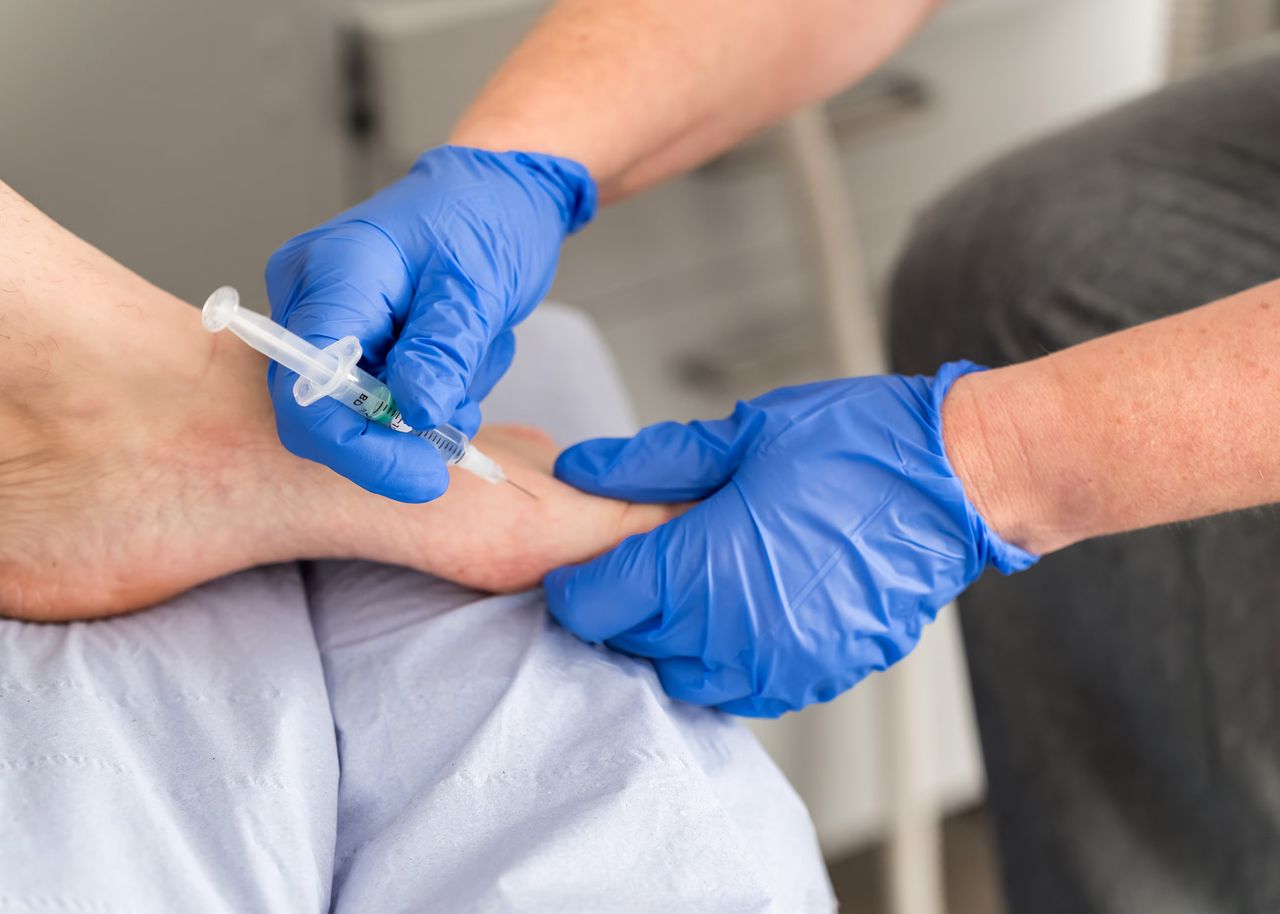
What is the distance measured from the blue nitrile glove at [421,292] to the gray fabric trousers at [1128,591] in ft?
1.53

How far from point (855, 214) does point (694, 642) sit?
1.22 meters

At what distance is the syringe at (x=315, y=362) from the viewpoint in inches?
23.5

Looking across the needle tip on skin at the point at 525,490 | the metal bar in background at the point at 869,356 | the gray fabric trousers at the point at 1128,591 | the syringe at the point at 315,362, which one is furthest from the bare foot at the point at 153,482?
the metal bar in background at the point at 869,356

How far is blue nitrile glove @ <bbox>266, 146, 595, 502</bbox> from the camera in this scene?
690 mm

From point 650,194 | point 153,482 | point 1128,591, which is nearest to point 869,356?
point 650,194

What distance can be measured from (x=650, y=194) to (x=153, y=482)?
909mm

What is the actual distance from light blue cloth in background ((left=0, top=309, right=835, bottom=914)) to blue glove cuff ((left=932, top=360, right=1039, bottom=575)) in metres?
0.21

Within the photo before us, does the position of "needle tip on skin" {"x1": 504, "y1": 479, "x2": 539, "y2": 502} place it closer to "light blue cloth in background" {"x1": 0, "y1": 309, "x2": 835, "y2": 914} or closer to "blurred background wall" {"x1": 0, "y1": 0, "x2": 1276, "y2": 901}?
"light blue cloth in background" {"x1": 0, "y1": 309, "x2": 835, "y2": 914}

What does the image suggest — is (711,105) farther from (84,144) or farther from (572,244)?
(84,144)

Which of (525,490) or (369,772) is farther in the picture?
(525,490)

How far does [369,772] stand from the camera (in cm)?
69

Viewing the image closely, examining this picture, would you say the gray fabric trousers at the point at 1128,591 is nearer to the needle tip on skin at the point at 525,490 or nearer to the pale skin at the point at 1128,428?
the pale skin at the point at 1128,428

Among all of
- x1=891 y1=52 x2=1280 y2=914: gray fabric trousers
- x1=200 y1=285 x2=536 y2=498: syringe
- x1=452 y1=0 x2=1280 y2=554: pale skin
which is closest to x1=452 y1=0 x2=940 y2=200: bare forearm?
x1=452 y1=0 x2=1280 y2=554: pale skin

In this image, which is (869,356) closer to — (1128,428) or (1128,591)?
(1128,591)
